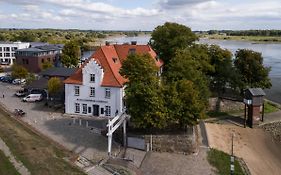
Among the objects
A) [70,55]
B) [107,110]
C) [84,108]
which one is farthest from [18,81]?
[107,110]

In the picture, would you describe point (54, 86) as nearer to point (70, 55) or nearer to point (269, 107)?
point (70, 55)

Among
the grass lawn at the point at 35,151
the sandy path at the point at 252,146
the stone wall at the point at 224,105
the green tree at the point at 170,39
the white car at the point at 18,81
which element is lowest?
the sandy path at the point at 252,146

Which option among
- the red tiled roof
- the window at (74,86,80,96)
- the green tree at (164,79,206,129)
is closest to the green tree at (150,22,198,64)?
the red tiled roof

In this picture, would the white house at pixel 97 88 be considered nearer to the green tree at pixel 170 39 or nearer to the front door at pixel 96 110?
the front door at pixel 96 110

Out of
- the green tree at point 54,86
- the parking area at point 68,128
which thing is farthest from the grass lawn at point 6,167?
the green tree at point 54,86

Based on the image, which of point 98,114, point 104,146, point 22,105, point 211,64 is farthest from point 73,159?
point 211,64

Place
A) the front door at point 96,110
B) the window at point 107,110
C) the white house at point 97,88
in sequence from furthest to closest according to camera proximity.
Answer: the front door at point 96,110, the window at point 107,110, the white house at point 97,88

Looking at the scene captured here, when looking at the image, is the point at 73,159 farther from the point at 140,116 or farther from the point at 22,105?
the point at 22,105
